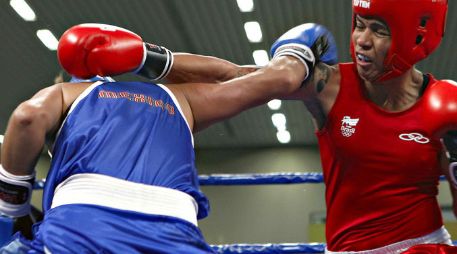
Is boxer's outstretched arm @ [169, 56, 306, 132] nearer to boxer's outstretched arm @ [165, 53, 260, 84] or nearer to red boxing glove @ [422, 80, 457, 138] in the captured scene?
boxer's outstretched arm @ [165, 53, 260, 84]

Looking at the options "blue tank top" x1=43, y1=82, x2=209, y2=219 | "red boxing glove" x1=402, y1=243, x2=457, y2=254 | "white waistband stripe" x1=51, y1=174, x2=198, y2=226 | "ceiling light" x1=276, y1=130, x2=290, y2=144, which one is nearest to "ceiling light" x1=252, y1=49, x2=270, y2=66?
"ceiling light" x1=276, y1=130, x2=290, y2=144

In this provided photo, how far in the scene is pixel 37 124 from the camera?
142 centimetres

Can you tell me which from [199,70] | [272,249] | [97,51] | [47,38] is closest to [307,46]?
[199,70]

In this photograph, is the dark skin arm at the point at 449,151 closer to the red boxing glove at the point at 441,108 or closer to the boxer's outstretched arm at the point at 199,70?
the red boxing glove at the point at 441,108

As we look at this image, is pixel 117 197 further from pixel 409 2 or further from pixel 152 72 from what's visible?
pixel 409 2

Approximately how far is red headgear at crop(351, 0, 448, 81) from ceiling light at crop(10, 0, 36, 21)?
4.78 metres

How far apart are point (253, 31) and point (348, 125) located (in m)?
4.70

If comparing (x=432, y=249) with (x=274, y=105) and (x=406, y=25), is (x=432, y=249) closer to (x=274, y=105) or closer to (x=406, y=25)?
(x=406, y=25)

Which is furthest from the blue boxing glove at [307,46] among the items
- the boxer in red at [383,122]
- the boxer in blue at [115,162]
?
the boxer in blue at [115,162]

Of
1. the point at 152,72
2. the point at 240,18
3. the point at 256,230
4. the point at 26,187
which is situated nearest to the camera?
the point at 26,187

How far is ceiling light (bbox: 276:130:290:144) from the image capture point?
31.7 feet

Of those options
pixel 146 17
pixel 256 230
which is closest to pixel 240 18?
pixel 146 17

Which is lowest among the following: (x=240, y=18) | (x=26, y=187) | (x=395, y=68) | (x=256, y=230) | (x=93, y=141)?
(x=256, y=230)

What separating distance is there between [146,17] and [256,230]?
14.4ft
